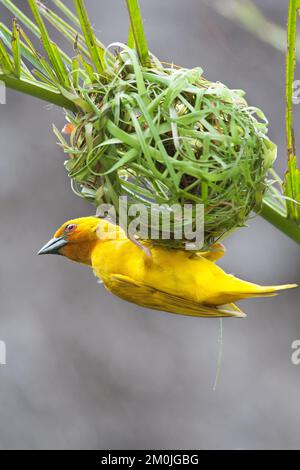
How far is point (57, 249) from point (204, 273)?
312 mm

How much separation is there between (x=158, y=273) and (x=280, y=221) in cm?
28

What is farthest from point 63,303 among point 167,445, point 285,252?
point 285,252

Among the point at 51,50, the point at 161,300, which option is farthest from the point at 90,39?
the point at 161,300

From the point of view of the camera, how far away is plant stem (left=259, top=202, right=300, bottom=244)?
1423 mm

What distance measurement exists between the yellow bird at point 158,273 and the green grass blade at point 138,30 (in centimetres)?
34

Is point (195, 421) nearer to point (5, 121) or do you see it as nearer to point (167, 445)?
point (167, 445)

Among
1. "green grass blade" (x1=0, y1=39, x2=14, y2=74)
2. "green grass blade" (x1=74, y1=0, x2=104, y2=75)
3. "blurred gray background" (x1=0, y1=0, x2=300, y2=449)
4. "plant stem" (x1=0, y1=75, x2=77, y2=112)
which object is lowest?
"blurred gray background" (x1=0, y1=0, x2=300, y2=449)

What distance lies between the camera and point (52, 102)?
4.21 ft

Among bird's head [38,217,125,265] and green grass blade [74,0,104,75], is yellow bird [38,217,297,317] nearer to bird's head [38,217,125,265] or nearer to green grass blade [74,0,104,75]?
bird's head [38,217,125,265]

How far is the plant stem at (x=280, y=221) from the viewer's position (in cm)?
142

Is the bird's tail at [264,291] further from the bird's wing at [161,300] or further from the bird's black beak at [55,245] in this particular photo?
the bird's black beak at [55,245]

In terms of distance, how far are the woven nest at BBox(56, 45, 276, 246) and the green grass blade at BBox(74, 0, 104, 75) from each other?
0.09 ft

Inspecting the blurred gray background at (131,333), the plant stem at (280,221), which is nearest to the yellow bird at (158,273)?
the plant stem at (280,221)

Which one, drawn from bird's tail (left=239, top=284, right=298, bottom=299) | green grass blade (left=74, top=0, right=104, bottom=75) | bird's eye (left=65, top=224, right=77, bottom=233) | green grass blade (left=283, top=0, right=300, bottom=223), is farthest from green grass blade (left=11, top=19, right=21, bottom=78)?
bird's tail (left=239, top=284, right=298, bottom=299)
